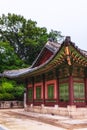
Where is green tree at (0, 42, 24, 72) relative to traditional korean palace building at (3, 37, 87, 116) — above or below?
above

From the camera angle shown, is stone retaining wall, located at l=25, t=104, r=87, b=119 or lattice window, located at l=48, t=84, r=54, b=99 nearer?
stone retaining wall, located at l=25, t=104, r=87, b=119

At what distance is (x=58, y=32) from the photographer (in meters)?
49.7

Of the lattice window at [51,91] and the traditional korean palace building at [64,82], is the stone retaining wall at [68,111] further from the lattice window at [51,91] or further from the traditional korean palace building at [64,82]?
the lattice window at [51,91]

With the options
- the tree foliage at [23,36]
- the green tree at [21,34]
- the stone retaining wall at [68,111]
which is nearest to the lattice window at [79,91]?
the stone retaining wall at [68,111]

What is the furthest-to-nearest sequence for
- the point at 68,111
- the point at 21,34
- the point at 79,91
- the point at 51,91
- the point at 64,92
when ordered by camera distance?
the point at 21,34, the point at 51,91, the point at 64,92, the point at 79,91, the point at 68,111

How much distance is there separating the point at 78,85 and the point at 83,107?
1.42m

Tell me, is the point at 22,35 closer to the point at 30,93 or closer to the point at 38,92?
the point at 30,93

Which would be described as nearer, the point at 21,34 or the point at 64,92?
the point at 64,92

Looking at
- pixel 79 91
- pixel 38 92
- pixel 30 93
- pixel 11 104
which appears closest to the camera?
pixel 79 91

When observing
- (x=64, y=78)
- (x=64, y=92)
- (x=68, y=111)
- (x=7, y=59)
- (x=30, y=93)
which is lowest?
(x=68, y=111)

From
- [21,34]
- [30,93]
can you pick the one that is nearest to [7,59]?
[21,34]

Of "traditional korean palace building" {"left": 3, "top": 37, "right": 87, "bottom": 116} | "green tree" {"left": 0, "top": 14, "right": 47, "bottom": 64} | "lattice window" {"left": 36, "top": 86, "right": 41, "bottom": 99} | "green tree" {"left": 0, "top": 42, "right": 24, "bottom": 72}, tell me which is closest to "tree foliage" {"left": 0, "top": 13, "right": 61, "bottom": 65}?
"green tree" {"left": 0, "top": 14, "right": 47, "bottom": 64}

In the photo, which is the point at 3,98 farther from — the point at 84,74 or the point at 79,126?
the point at 79,126

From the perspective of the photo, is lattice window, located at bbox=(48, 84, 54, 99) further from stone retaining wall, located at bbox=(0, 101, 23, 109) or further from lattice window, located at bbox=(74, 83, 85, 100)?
stone retaining wall, located at bbox=(0, 101, 23, 109)
